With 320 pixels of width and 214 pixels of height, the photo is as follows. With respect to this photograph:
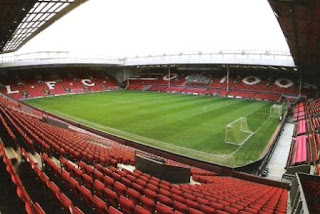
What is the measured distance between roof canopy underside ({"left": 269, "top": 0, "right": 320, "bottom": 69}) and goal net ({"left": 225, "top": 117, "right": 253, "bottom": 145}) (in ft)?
21.7

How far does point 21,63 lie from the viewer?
3975cm

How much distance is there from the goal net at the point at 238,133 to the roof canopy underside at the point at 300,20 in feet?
21.7

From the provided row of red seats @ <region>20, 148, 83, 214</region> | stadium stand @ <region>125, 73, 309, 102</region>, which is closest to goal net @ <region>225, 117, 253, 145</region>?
row of red seats @ <region>20, 148, 83, 214</region>

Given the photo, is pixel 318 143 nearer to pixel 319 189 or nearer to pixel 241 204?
pixel 319 189

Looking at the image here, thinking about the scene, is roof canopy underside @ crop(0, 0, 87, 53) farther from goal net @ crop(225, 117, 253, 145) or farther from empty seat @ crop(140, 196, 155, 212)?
empty seat @ crop(140, 196, 155, 212)

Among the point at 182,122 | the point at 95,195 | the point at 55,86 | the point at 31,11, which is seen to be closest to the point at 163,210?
the point at 95,195

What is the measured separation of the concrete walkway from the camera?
14.5 metres

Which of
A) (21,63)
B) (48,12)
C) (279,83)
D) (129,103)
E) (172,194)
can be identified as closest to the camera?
(172,194)

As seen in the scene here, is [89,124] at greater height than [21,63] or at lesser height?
lesser

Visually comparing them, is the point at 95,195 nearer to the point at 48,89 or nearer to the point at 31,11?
the point at 31,11

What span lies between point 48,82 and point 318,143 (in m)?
41.0

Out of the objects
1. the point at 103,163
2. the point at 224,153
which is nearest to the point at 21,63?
the point at 224,153

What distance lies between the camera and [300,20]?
43.7 ft

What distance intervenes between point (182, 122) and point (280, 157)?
9420 mm
